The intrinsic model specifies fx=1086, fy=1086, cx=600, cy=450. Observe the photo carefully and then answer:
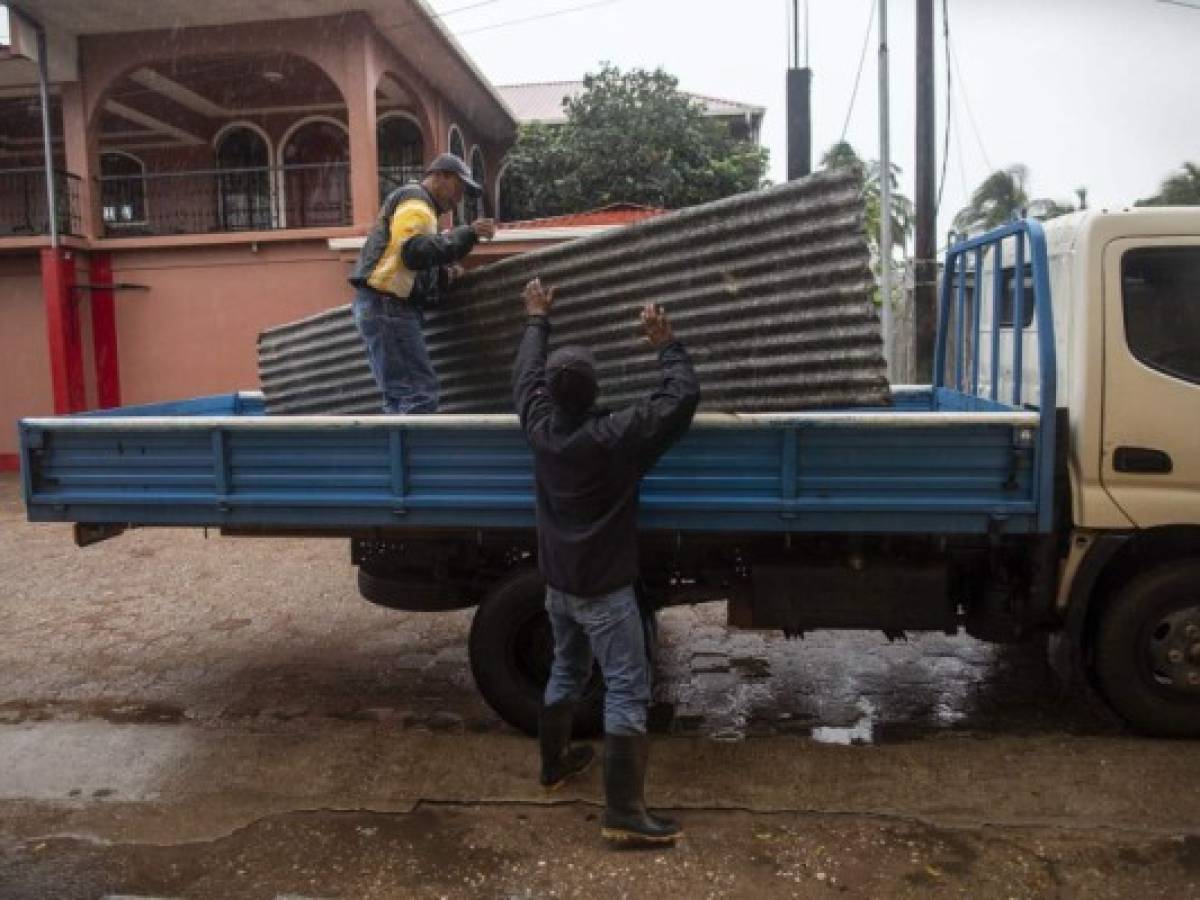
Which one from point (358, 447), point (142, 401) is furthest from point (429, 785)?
point (142, 401)

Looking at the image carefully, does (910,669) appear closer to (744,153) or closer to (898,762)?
(898,762)

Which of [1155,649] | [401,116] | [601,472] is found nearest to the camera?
[601,472]

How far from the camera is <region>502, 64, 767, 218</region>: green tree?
1950 centimetres

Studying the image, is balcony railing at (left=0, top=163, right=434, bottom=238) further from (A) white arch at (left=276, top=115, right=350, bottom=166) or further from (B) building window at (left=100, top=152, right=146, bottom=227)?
(A) white arch at (left=276, top=115, right=350, bottom=166)

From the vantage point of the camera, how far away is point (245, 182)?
1673 cm

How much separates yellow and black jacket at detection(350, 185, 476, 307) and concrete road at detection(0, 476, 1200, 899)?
1.93m

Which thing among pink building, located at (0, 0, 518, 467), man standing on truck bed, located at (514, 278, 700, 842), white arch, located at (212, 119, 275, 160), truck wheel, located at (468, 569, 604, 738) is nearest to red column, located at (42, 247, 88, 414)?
pink building, located at (0, 0, 518, 467)

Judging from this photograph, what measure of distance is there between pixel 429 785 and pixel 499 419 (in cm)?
140

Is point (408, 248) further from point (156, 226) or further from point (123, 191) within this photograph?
point (123, 191)

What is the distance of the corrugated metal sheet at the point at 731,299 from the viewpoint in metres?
3.89

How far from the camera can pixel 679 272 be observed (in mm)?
4297

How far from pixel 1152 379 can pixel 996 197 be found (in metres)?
28.5

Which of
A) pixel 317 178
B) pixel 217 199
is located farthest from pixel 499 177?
pixel 217 199

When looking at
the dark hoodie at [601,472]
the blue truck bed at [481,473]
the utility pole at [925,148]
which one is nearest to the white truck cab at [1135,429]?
the blue truck bed at [481,473]
